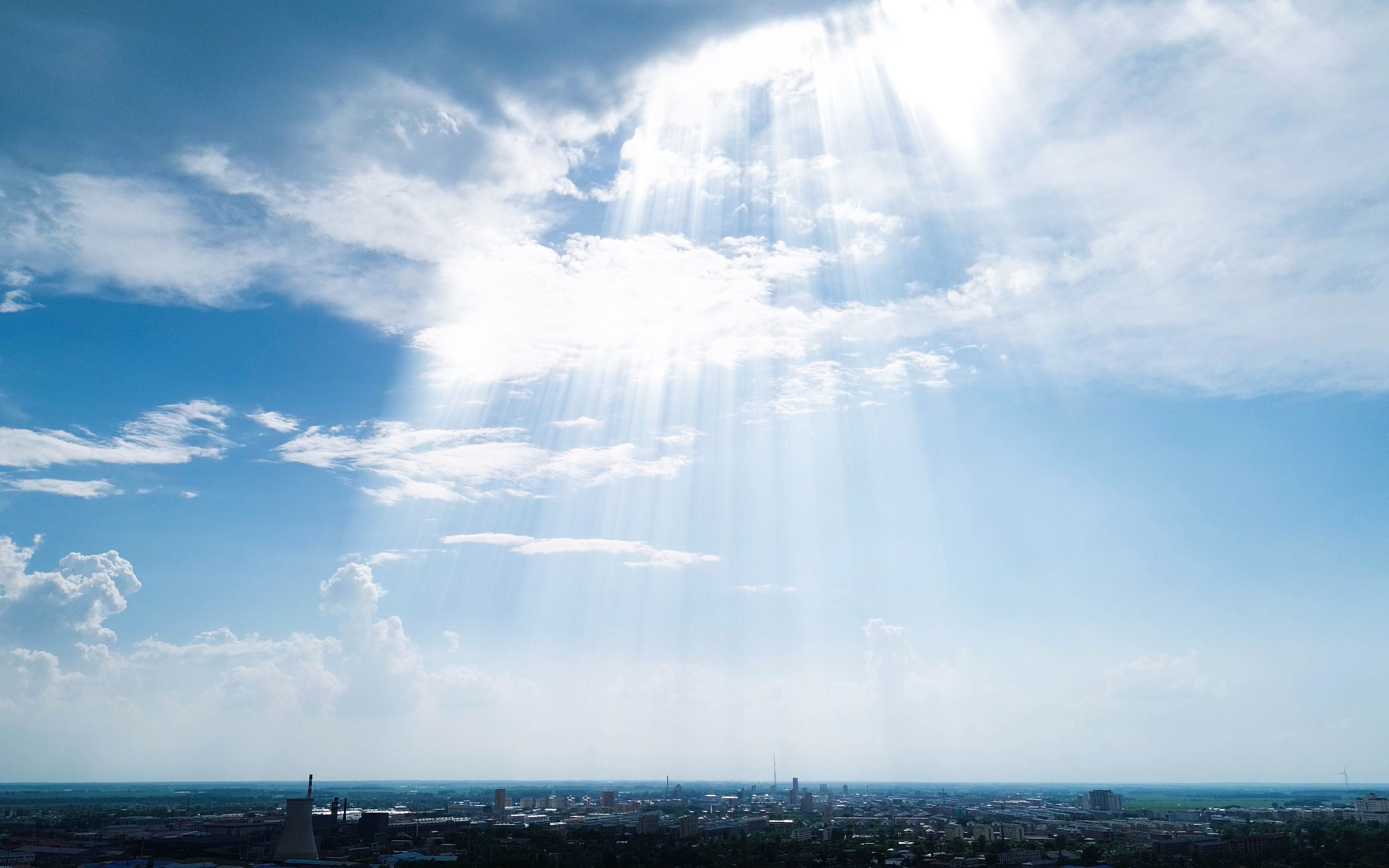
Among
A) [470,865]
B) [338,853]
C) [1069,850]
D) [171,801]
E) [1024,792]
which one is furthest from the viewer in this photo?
[1024,792]

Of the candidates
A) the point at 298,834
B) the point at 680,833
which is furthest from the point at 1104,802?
the point at 298,834

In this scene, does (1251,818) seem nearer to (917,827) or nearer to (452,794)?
(917,827)

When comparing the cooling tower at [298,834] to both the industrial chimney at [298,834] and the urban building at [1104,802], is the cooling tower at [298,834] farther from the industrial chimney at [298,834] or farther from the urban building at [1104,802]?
the urban building at [1104,802]

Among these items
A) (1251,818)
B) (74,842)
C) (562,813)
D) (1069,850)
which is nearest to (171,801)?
(562,813)

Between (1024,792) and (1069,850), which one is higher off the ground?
(1069,850)

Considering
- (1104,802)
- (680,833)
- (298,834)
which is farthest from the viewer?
(1104,802)

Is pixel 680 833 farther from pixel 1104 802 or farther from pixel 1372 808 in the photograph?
pixel 1372 808

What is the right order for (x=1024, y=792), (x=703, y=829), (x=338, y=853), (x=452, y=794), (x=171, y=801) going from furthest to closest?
(x=1024, y=792), (x=452, y=794), (x=171, y=801), (x=703, y=829), (x=338, y=853)

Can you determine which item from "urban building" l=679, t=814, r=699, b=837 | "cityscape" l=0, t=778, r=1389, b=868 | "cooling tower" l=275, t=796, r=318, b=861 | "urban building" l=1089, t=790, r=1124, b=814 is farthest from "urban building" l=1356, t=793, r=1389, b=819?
"cooling tower" l=275, t=796, r=318, b=861
